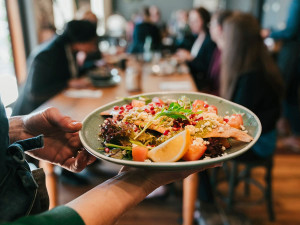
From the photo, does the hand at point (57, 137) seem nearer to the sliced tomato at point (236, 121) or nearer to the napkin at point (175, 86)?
the sliced tomato at point (236, 121)

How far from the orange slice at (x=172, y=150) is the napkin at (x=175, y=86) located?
4.68 feet

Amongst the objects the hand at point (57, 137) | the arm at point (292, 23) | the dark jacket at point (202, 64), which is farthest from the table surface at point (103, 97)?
the arm at point (292, 23)

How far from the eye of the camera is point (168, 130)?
2.78 feet

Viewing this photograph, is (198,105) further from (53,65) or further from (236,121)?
(53,65)

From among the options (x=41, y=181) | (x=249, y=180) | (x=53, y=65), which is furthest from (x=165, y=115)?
(x=53, y=65)

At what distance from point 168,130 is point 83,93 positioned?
1388 mm

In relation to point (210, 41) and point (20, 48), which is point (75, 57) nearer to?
point (20, 48)

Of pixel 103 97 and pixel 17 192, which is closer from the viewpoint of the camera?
pixel 17 192

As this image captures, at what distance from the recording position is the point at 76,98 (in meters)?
1.99

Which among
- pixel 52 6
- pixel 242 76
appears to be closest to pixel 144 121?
pixel 242 76

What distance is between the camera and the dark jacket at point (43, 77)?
6.72 feet

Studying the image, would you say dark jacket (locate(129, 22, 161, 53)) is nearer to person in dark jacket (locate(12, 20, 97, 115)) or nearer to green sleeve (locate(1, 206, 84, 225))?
person in dark jacket (locate(12, 20, 97, 115))

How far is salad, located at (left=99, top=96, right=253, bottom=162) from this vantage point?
76 centimetres

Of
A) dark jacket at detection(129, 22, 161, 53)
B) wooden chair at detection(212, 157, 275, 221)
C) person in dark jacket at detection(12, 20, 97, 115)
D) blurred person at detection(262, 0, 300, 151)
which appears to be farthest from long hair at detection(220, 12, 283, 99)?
dark jacket at detection(129, 22, 161, 53)
